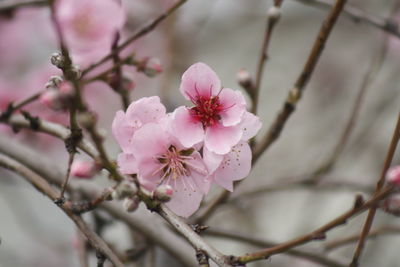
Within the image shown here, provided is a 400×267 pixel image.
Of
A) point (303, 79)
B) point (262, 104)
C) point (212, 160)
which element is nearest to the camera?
Result: point (212, 160)

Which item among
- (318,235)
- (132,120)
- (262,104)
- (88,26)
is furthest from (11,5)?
(262,104)

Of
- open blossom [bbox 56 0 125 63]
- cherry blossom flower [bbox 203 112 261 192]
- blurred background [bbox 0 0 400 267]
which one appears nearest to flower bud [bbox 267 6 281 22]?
open blossom [bbox 56 0 125 63]

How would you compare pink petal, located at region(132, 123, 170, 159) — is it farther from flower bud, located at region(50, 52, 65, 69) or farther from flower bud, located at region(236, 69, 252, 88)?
flower bud, located at region(236, 69, 252, 88)

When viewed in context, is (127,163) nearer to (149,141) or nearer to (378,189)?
(149,141)

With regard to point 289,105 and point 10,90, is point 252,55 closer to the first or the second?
point 10,90

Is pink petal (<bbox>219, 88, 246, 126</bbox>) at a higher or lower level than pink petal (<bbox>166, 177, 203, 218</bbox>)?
higher
